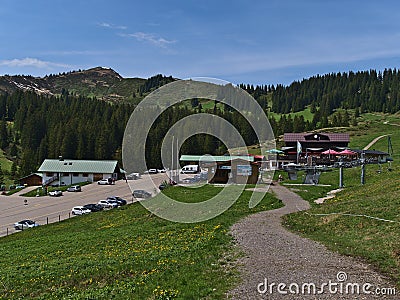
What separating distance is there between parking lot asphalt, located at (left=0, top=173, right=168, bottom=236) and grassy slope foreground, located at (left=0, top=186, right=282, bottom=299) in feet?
73.1

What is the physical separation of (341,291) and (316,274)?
1.62 meters

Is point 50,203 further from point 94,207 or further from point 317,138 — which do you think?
point 317,138

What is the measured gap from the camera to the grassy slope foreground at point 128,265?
40.9 ft

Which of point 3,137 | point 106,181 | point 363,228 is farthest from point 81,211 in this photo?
point 3,137

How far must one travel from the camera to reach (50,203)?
63.9 m

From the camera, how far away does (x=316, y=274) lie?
1271cm

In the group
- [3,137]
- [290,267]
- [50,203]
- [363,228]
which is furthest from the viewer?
[3,137]

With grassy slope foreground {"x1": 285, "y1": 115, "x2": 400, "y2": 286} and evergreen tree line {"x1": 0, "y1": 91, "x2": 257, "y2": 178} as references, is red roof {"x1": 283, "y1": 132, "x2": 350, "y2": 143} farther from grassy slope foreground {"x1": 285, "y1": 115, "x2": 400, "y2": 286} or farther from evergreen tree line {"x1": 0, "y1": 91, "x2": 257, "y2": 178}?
grassy slope foreground {"x1": 285, "y1": 115, "x2": 400, "y2": 286}

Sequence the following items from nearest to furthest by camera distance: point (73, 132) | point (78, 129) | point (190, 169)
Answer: point (190, 169) < point (73, 132) < point (78, 129)

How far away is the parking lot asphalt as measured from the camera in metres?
49.5

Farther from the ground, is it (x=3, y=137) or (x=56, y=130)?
(x=56, y=130)

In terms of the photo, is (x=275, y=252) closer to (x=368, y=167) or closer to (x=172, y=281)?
(x=172, y=281)

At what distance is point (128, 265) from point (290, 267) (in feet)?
19.7

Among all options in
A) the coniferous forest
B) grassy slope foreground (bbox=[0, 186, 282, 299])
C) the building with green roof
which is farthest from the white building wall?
grassy slope foreground (bbox=[0, 186, 282, 299])
